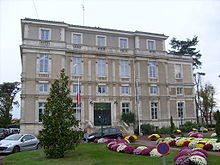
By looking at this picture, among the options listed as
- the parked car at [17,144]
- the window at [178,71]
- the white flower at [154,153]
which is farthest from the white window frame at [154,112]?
the white flower at [154,153]

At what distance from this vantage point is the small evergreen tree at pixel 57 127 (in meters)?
12.9

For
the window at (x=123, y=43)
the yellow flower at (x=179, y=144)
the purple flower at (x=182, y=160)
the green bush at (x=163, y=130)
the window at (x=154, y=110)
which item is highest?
the window at (x=123, y=43)

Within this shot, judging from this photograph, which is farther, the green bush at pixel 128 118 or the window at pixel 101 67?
the window at pixel 101 67

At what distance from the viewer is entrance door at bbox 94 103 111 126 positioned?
3146cm

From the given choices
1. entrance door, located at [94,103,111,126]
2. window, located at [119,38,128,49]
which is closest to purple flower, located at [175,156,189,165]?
entrance door, located at [94,103,111,126]

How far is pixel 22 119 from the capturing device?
2778 cm

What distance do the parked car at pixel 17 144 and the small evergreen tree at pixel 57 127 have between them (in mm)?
4191

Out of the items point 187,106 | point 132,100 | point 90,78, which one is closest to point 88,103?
point 90,78

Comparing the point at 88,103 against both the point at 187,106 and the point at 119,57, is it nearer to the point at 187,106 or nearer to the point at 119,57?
the point at 119,57

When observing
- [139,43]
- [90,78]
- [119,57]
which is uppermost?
[139,43]

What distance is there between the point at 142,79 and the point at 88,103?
9.38 meters

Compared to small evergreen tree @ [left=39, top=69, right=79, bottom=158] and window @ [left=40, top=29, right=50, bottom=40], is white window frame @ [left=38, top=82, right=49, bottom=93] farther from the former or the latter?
small evergreen tree @ [left=39, top=69, right=79, bottom=158]

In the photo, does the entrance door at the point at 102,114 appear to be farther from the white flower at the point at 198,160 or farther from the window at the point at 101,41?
the white flower at the point at 198,160

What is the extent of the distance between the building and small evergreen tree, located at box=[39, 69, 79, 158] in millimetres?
15088
